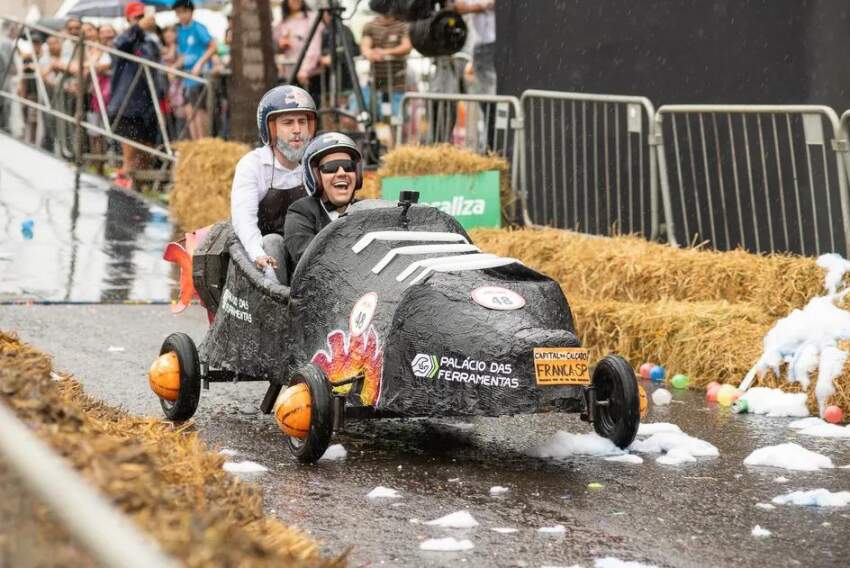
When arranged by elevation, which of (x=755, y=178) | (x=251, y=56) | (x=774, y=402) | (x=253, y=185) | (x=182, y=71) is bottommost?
(x=774, y=402)

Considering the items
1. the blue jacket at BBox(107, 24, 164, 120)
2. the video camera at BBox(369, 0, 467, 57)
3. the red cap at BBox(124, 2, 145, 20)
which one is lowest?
the video camera at BBox(369, 0, 467, 57)

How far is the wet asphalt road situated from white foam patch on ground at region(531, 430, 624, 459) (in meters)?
0.07

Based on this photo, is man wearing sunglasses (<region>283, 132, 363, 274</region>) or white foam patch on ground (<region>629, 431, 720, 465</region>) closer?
white foam patch on ground (<region>629, 431, 720, 465</region>)

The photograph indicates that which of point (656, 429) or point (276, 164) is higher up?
point (276, 164)

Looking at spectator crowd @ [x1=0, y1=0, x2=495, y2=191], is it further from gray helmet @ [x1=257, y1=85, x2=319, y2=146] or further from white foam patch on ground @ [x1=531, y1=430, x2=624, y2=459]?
white foam patch on ground @ [x1=531, y1=430, x2=624, y2=459]

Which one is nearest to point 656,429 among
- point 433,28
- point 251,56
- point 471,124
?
point 471,124

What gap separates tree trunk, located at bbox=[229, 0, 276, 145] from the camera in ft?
60.7

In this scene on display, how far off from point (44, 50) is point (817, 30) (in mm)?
14667

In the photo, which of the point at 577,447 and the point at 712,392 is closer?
the point at 577,447

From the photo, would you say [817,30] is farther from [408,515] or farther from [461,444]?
[408,515]

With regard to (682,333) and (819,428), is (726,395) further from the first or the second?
(819,428)

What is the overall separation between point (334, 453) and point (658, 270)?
408 cm

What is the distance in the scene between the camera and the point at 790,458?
285 inches

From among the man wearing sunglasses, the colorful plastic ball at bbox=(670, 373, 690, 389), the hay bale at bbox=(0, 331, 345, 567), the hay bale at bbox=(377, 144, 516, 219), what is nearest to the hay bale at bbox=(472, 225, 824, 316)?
the colorful plastic ball at bbox=(670, 373, 690, 389)
